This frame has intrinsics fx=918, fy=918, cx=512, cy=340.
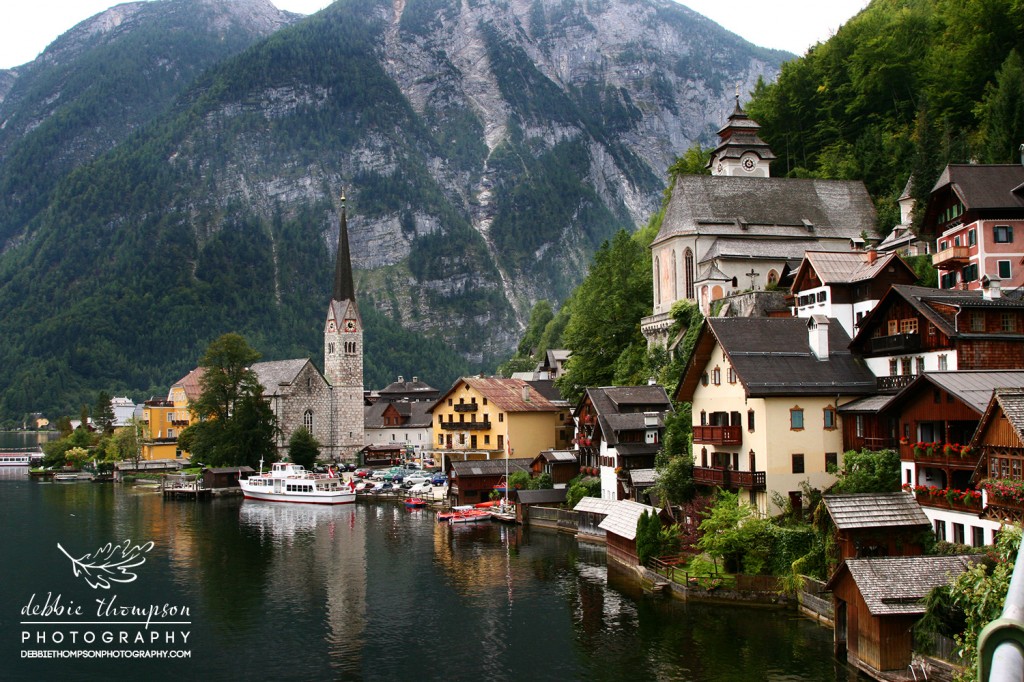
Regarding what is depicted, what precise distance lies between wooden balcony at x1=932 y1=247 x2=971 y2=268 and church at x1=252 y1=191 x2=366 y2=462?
269 feet

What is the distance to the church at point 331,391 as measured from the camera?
116m

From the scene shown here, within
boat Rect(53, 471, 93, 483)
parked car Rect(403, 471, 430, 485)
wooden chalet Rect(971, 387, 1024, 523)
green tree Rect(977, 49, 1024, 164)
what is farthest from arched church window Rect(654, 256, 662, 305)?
boat Rect(53, 471, 93, 483)

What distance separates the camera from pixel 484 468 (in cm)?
7538

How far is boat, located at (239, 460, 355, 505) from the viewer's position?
84.4 metres

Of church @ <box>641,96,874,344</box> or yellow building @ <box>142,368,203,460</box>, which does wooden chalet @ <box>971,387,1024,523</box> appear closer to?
church @ <box>641,96,874,344</box>

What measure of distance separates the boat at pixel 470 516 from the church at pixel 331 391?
49.7m

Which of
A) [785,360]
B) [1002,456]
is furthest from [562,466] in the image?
[1002,456]

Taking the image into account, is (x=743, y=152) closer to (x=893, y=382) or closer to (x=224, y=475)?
(x=893, y=382)

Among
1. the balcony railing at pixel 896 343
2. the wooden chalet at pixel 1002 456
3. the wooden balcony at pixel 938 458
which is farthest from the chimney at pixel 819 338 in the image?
the wooden chalet at pixel 1002 456

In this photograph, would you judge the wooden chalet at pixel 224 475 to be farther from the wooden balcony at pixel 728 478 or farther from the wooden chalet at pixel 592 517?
the wooden balcony at pixel 728 478

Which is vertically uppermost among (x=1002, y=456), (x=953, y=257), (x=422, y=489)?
(x=953, y=257)

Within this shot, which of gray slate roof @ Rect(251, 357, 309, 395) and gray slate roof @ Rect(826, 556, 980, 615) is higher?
gray slate roof @ Rect(251, 357, 309, 395)

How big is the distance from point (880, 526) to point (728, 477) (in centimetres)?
1018

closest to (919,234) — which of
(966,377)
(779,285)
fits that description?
(779,285)
